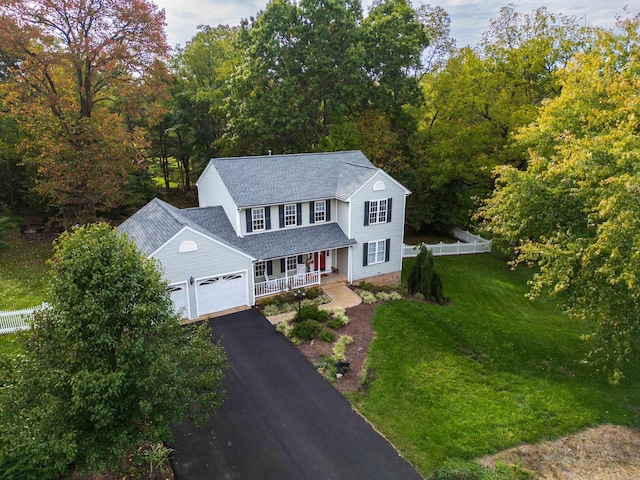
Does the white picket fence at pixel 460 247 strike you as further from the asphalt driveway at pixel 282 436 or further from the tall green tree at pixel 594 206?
the asphalt driveway at pixel 282 436

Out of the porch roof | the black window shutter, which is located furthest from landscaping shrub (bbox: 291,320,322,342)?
the black window shutter

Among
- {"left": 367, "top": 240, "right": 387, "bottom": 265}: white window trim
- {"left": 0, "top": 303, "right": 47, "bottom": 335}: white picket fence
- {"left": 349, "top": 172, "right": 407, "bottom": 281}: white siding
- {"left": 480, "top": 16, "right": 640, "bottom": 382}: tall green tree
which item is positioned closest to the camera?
{"left": 480, "top": 16, "right": 640, "bottom": 382}: tall green tree

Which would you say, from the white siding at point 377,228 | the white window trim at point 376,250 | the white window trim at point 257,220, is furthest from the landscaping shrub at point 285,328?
the white window trim at point 376,250

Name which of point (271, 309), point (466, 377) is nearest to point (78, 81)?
point (271, 309)

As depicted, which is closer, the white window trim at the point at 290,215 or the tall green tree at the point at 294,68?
the white window trim at the point at 290,215

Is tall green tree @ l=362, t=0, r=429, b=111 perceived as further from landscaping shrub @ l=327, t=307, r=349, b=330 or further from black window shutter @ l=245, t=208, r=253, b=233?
landscaping shrub @ l=327, t=307, r=349, b=330

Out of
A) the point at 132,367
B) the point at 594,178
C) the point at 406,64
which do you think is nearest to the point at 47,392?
the point at 132,367
